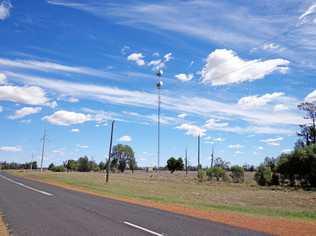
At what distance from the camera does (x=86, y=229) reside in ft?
45.2

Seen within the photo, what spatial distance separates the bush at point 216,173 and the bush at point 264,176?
18934 mm

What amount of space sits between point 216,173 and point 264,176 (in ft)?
69.0

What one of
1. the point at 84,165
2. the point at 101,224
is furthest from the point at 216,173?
the point at 84,165

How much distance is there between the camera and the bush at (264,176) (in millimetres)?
73562

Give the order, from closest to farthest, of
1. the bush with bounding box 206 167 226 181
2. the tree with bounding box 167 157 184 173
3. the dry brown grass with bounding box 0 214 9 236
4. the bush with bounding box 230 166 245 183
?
the dry brown grass with bounding box 0 214 9 236, the bush with bounding box 230 166 245 183, the bush with bounding box 206 167 226 181, the tree with bounding box 167 157 184 173

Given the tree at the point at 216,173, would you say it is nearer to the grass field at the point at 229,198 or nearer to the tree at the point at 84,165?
the grass field at the point at 229,198

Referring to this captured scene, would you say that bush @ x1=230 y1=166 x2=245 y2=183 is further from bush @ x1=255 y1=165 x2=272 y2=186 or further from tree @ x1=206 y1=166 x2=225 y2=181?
bush @ x1=255 y1=165 x2=272 y2=186

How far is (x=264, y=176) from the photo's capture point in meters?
73.6

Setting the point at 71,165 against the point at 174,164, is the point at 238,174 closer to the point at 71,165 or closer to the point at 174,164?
the point at 174,164

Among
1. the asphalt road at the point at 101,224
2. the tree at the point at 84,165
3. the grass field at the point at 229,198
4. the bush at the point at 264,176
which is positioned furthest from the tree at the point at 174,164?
the asphalt road at the point at 101,224

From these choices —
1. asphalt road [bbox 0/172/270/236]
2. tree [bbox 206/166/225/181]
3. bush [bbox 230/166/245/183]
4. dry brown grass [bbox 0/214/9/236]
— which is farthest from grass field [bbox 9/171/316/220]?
tree [bbox 206/166/225/181]

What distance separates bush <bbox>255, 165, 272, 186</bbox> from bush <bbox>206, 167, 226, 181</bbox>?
1893 cm

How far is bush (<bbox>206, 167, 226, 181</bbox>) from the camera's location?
308 ft

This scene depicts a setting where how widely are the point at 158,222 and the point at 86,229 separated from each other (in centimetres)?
311
